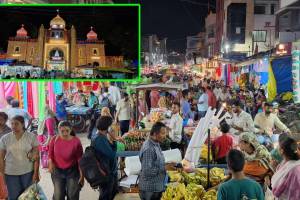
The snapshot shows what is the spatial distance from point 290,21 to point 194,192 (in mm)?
31726

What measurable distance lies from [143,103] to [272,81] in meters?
5.55

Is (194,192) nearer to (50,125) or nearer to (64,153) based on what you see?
(64,153)

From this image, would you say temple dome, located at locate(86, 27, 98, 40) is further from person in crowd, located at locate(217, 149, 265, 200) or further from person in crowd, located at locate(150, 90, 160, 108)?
person in crowd, located at locate(150, 90, 160, 108)

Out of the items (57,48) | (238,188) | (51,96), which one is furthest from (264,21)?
(238,188)

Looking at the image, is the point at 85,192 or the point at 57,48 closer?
the point at 85,192

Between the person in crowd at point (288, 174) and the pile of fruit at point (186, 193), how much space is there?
1.47 metres

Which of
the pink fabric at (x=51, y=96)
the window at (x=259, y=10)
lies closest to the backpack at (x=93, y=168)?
the pink fabric at (x=51, y=96)

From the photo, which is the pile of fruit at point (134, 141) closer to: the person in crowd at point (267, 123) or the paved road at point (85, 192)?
the paved road at point (85, 192)

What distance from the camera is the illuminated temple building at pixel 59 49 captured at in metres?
9.90

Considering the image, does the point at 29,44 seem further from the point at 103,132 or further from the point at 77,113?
the point at 77,113

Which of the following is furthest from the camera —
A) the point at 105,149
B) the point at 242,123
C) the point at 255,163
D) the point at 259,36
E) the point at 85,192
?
the point at 259,36

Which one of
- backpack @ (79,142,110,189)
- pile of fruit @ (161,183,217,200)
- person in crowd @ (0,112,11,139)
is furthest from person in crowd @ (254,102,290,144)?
person in crowd @ (0,112,11,139)

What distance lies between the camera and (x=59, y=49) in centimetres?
1032

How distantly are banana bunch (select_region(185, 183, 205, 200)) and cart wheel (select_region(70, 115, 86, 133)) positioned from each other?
11.4m
